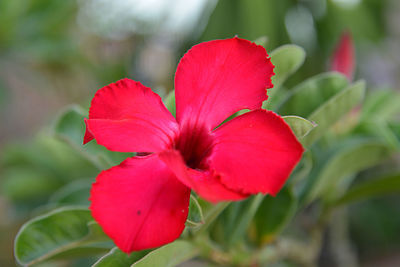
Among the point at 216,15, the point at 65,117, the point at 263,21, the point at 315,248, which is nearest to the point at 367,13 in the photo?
the point at 263,21

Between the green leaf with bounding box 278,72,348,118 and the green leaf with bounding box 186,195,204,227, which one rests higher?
the green leaf with bounding box 278,72,348,118

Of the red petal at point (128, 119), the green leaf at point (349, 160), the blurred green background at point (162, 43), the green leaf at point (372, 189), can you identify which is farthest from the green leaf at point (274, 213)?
the blurred green background at point (162, 43)

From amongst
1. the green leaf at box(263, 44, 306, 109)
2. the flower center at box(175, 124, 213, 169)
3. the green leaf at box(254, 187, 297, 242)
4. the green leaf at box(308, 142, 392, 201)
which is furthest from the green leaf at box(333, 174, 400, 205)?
the flower center at box(175, 124, 213, 169)

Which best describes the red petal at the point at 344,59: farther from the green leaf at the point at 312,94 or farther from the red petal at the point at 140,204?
the red petal at the point at 140,204

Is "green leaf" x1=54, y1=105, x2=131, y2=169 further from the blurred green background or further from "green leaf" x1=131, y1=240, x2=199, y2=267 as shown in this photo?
the blurred green background

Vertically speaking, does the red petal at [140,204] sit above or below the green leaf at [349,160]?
above

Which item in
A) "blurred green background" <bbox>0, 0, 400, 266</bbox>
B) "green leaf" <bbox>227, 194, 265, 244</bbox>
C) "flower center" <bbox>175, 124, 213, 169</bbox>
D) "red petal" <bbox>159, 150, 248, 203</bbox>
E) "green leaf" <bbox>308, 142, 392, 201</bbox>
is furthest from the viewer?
"blurred green background" <bbox>0, 0, 400, 266</bbox>
